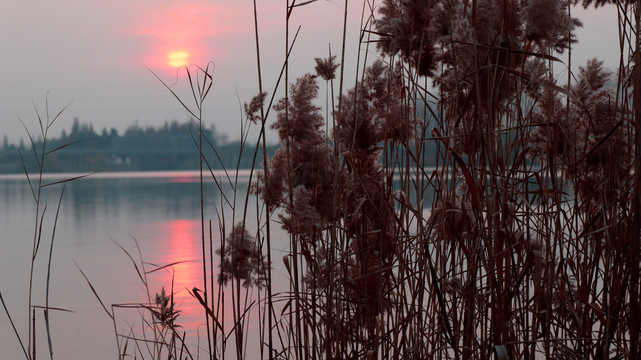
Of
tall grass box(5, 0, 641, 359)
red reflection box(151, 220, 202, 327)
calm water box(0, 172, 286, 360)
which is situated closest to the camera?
tall grass box(5, 0, 641, 359)

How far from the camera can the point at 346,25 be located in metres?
1.38

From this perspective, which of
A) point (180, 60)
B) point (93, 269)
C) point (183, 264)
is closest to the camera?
point (180, 60)

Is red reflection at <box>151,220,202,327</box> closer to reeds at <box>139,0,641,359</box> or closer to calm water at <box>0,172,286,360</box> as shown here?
calm water at <box>0,172,286,360</box>

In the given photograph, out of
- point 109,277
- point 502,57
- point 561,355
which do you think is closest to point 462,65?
point 502,57

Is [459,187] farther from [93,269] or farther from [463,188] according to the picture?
[93,269]

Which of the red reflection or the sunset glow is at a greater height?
the sunset glow

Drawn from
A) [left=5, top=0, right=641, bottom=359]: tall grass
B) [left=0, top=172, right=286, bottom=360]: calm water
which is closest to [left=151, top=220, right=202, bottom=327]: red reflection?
[left=0, top=172, right=286, bottom=360]: calm water

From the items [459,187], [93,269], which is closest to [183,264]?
[93,269]

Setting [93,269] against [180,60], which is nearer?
[180,60]

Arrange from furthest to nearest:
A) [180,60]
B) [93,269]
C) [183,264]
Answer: [183,264], [93,269], [180,60]

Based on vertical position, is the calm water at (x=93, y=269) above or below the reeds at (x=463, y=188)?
below

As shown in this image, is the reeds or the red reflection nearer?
the reeds

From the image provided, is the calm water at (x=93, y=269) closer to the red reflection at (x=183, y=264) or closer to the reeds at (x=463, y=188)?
→ the red reflection at (x=183, y=264)

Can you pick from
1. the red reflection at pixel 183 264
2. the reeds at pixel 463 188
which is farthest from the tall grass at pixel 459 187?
the red reflection at pixel 183 264
